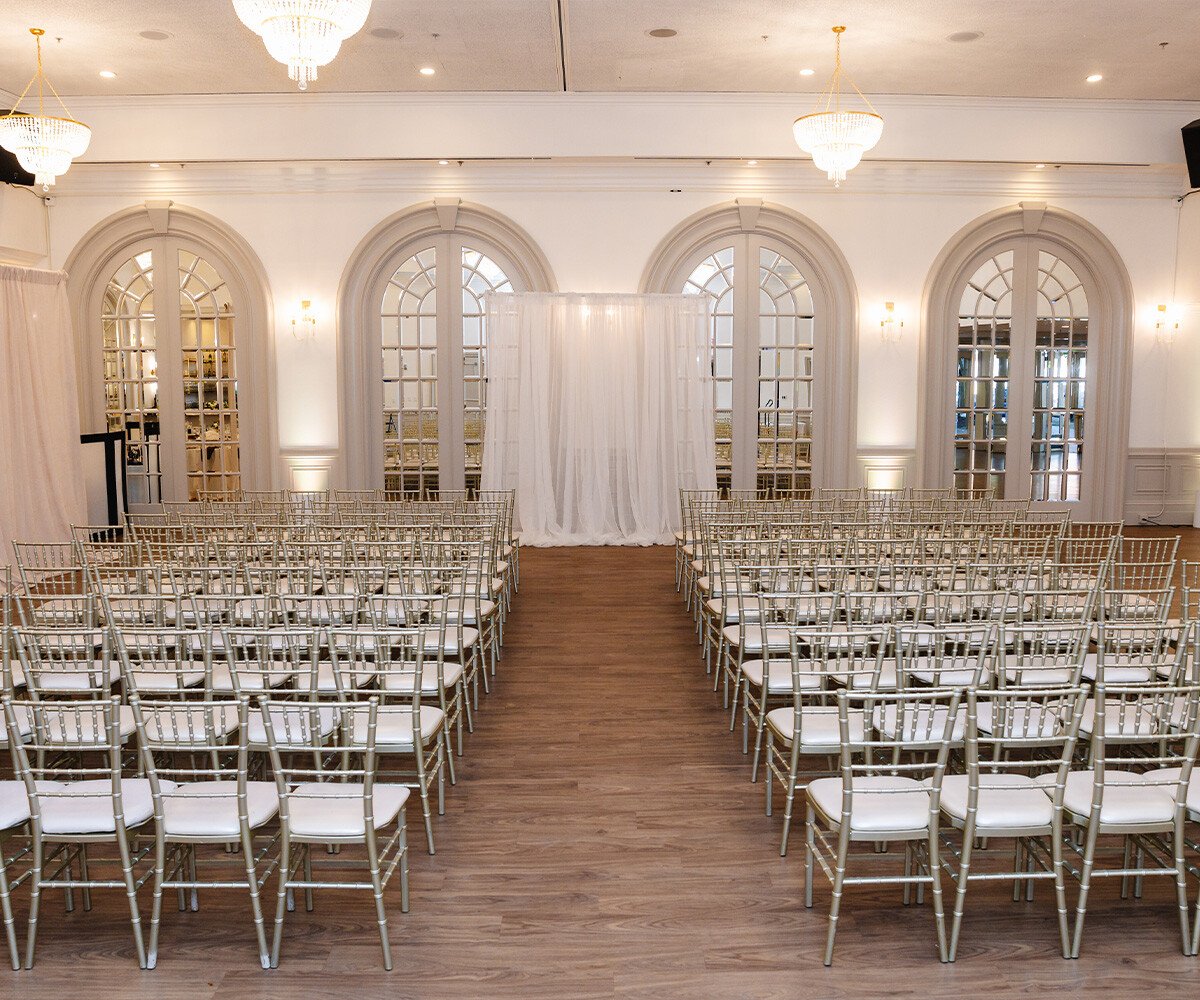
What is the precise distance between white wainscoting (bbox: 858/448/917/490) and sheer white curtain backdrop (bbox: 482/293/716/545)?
218cm

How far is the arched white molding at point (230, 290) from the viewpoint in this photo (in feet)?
41.9

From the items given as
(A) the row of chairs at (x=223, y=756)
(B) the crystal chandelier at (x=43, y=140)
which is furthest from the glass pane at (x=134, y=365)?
(A) the row of chairs at (x=223, y=756)

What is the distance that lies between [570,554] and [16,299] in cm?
642

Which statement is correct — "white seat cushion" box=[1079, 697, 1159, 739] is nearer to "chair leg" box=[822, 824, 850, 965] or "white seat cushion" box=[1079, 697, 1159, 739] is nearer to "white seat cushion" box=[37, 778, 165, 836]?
"chair leg" box=[822, 824, 850, 965]

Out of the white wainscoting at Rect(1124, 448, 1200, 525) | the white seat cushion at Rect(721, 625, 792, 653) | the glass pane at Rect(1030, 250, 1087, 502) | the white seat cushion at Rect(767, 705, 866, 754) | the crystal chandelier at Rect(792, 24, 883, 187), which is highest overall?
the crystal chandelier at Rect(792, 24, 883, 187)

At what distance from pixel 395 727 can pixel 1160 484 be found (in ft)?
40.1

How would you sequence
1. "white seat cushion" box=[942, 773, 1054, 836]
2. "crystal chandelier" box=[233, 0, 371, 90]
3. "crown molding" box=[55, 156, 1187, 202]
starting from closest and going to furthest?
"white seat cushion" box=[942, 773, 1054, 836] < "crystal chandelier" box=[233, 0, 371, 90] < "crown molding" box=[55, 156, 1187, 202]

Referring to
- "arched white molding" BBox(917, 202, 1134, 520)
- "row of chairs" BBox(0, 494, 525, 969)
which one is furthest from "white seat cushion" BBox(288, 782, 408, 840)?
"arched white molding" BBox(917, 202, 1134, 520)

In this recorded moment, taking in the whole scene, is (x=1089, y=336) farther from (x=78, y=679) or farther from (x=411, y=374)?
(x=78, y=679)

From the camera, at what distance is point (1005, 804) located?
3500mm

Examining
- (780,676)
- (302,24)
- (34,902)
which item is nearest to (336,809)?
(34,902)

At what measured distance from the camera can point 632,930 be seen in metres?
3.64

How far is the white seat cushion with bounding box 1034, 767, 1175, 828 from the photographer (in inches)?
136

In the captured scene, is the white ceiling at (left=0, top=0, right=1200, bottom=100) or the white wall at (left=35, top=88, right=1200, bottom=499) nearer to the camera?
the white ceiling at (left=0, top=0, right=1200, bottom=100)
